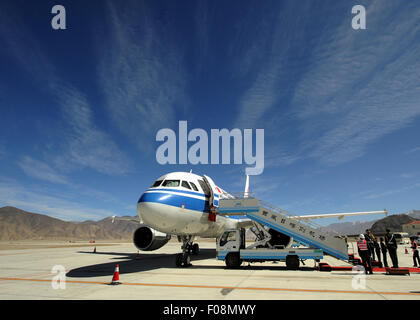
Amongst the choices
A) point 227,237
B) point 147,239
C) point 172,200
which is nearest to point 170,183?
point 172,200

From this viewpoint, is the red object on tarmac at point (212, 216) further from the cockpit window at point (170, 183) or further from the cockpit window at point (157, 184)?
the cockpit window at point (157, 184)

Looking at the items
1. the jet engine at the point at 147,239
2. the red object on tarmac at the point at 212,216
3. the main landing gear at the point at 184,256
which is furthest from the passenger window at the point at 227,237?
the jet engine at the point at 147,239

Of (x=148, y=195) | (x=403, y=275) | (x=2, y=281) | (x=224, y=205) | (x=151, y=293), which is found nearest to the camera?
(x=151, y=293)

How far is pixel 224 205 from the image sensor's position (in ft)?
50.9

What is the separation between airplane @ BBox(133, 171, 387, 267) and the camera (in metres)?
12.7

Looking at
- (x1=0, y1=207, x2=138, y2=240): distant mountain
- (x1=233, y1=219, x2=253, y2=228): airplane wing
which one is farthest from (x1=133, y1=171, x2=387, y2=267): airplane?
(x1=0, y1=207, x2=138, y2=240): distant mountain

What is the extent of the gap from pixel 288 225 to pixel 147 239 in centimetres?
893

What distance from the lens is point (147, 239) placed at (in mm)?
17016

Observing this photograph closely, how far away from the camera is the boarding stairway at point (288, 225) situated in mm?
14133

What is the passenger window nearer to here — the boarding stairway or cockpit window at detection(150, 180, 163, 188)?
the boarding stairway
